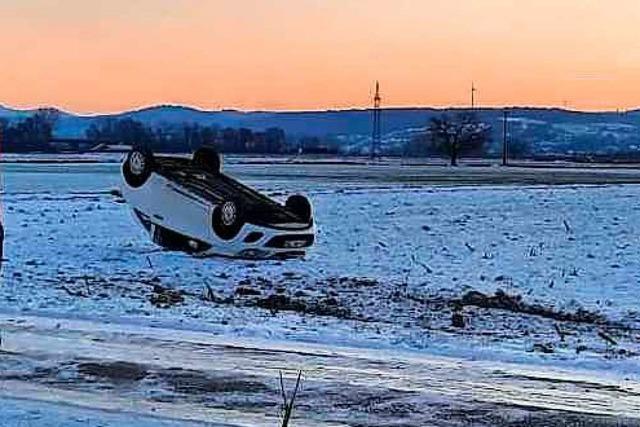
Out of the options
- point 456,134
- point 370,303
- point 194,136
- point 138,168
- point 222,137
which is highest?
point 138,168

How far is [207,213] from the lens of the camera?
18547 millimetres

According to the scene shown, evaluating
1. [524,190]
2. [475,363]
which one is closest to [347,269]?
[475,363]

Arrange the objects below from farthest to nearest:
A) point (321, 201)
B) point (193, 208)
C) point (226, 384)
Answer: point (321, 201), point (193, 208), point (226, 384)

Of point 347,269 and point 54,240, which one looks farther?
point 54,240

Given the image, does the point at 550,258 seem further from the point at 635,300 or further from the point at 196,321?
the point at 196,321

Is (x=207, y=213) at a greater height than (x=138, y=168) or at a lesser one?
lesser

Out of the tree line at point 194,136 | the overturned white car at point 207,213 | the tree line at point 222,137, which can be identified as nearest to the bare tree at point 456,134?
the tree line at point 222,137

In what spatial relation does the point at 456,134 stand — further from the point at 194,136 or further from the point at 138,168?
the point at 138,168

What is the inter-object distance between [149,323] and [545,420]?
17.1 feet

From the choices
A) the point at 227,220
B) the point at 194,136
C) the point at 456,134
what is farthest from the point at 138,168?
the point at 194,136

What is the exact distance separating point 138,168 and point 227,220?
1.86 m

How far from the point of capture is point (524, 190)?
4100cm

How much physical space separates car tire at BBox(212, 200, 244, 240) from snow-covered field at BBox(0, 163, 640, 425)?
413 millimetres

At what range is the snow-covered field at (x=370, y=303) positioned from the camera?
8031 mm
